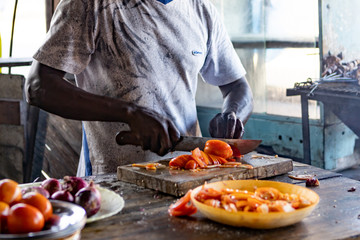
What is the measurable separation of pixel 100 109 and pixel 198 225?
0.99 m

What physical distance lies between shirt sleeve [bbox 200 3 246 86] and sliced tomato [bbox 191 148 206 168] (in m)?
1.00

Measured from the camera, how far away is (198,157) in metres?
2.43

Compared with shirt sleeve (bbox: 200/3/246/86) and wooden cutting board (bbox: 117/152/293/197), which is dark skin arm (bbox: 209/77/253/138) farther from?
wooden cutting board (bbox: 117/152/293/197)

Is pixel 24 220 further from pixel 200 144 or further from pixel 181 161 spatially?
pixel 200 144

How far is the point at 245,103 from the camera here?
130 inches

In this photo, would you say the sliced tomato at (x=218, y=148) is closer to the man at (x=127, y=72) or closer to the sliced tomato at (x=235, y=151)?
the sliced tomato at (x=235, y=151)

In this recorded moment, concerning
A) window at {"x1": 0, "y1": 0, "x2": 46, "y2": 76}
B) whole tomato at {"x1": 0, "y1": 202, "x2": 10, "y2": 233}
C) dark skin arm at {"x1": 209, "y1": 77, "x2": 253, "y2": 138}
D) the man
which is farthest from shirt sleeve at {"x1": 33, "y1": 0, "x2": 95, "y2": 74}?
window at {"x1": 0, "y1": 0, "x2": 46, "y2": 76}

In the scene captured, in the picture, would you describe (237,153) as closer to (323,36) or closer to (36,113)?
(36,113)

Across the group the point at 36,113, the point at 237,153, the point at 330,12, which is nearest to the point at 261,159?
the point at 237,153

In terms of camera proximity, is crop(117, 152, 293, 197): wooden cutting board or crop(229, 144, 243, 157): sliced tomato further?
crop(229, 144, 243, 157): sliced tomato

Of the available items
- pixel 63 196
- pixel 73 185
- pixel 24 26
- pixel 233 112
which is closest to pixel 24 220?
pixel 63 196

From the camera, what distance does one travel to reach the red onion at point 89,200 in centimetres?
169

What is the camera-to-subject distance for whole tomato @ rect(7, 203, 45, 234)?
132 cm

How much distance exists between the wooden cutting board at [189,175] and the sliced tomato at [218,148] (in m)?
0.13
